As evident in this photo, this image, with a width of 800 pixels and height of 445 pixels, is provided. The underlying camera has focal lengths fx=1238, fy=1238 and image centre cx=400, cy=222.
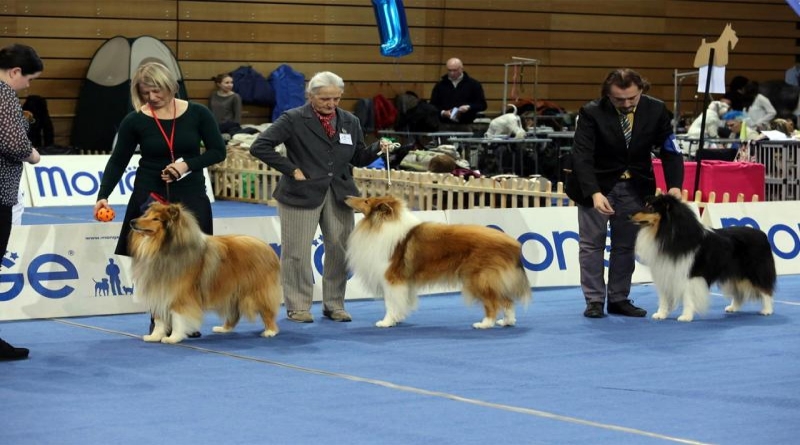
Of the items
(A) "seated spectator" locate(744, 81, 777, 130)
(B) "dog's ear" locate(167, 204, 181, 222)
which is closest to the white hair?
(B) "dog's ear" locate(167, 204, 181, 222)

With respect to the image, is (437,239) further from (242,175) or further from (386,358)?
(242,175)

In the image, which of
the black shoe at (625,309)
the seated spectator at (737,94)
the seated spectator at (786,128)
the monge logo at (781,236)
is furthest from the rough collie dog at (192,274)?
the seated spectator at (737,94)

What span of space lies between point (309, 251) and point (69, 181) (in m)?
7.78

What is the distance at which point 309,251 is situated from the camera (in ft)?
23.5

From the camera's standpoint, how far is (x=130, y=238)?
621 centimetres

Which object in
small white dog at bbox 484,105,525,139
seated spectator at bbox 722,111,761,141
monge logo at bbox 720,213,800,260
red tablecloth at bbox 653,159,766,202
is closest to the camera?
monge logo at bbox 720,213,800,260

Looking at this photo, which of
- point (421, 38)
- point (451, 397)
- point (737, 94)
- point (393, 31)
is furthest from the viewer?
point (421, 38)

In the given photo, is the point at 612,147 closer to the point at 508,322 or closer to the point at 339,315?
the point at 508,322

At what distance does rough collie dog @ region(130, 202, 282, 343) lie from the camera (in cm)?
609

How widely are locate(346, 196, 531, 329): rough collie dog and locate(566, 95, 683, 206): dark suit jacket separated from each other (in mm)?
796

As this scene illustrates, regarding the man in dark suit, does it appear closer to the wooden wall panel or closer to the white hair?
the white hair

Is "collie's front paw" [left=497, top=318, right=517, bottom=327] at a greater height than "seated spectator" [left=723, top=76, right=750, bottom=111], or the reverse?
"seated spectator" [left=723, top=76, right=750, bottom=111]

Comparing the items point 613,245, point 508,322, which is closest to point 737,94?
point 613,245

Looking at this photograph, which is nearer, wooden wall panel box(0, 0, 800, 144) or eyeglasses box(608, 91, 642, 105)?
eyeglasses box(608, 91, 642, 105)
